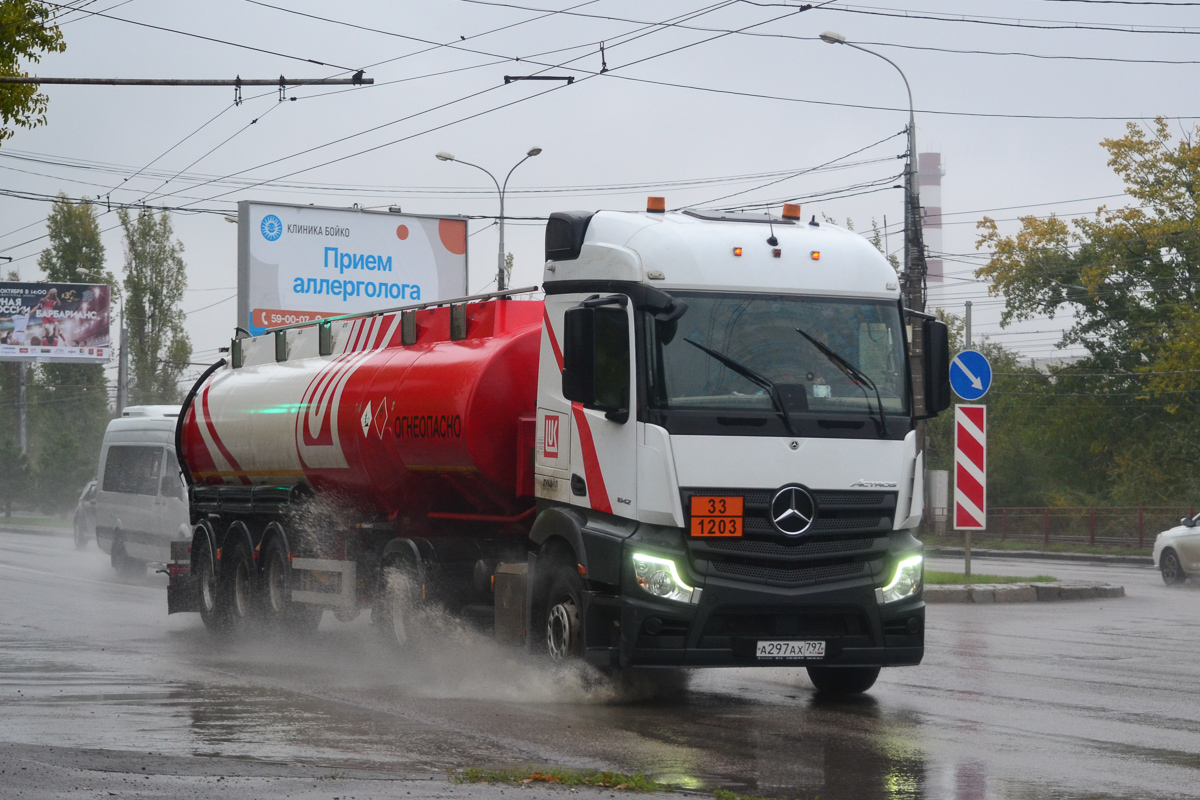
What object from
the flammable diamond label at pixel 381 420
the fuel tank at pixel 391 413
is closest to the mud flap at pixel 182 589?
the fuel tank at pixel 391 413

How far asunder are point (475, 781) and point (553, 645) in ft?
10.5

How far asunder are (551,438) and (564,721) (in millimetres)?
2148

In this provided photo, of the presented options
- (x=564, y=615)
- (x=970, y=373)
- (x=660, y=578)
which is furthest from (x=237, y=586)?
(x=970, y=373)

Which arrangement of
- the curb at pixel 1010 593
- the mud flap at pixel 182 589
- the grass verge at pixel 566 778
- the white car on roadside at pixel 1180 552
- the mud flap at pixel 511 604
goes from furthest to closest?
1. the white car on roadside at pixel 1180 552
2. the curb at pixel 1010 593
3. the mud flap at pixel 182 589
4. the mud flap at pixel 511 604
5. the grass verge at pixel 566 778

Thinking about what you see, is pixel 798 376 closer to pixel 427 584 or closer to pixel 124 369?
pixel 427 584

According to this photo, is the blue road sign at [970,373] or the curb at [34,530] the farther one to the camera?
the curb at [34,530]

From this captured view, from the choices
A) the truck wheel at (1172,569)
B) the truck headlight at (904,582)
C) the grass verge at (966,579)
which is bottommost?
the truck wheel at (1172,569)

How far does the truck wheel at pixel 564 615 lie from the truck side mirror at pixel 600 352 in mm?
1178

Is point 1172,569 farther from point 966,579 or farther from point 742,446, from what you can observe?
point 742,446

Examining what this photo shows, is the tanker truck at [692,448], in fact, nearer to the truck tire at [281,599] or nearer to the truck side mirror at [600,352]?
the truck side mirror at [600,352]

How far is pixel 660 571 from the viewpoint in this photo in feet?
29.3

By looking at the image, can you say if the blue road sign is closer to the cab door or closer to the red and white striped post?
the red and white striped post

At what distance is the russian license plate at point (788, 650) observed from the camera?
29.6 ft

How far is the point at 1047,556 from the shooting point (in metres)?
37.2
